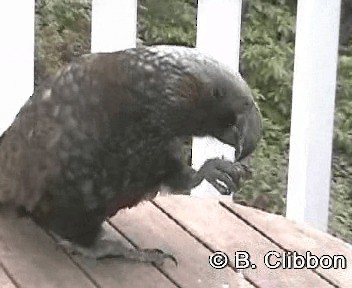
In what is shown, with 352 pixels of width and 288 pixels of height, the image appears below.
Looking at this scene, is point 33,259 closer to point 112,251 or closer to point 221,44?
point 112,251

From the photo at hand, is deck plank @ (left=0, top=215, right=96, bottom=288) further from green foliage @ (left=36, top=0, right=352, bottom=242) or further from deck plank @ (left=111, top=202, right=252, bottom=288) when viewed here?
green foliage @ (left=36, top=0, right=352, bottom=242)

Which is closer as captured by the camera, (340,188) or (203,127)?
(203,127)

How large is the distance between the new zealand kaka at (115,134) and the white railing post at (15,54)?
15.1 inches

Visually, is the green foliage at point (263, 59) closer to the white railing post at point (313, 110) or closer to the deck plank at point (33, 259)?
the white railing post at point (313, 110)

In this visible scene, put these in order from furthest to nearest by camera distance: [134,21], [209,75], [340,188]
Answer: [340,188] < [134,21] < [209,75]

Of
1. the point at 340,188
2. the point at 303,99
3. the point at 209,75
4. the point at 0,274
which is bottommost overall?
the point at 340,188

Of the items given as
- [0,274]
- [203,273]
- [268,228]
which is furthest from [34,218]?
[268,228]

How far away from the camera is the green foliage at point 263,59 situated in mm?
2410

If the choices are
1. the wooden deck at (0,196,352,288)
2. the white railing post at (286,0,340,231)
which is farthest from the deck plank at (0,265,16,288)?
the white railing post at (286,0,340,231)

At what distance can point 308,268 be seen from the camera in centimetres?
130

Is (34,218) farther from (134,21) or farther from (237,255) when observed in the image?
(134,21)

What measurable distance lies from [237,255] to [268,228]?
0.34 feet

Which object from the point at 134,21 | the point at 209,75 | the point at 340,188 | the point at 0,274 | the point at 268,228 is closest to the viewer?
the point at 209,75

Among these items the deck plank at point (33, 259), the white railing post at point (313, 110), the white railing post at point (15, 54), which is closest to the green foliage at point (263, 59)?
the white railing post at point (313, 110)
